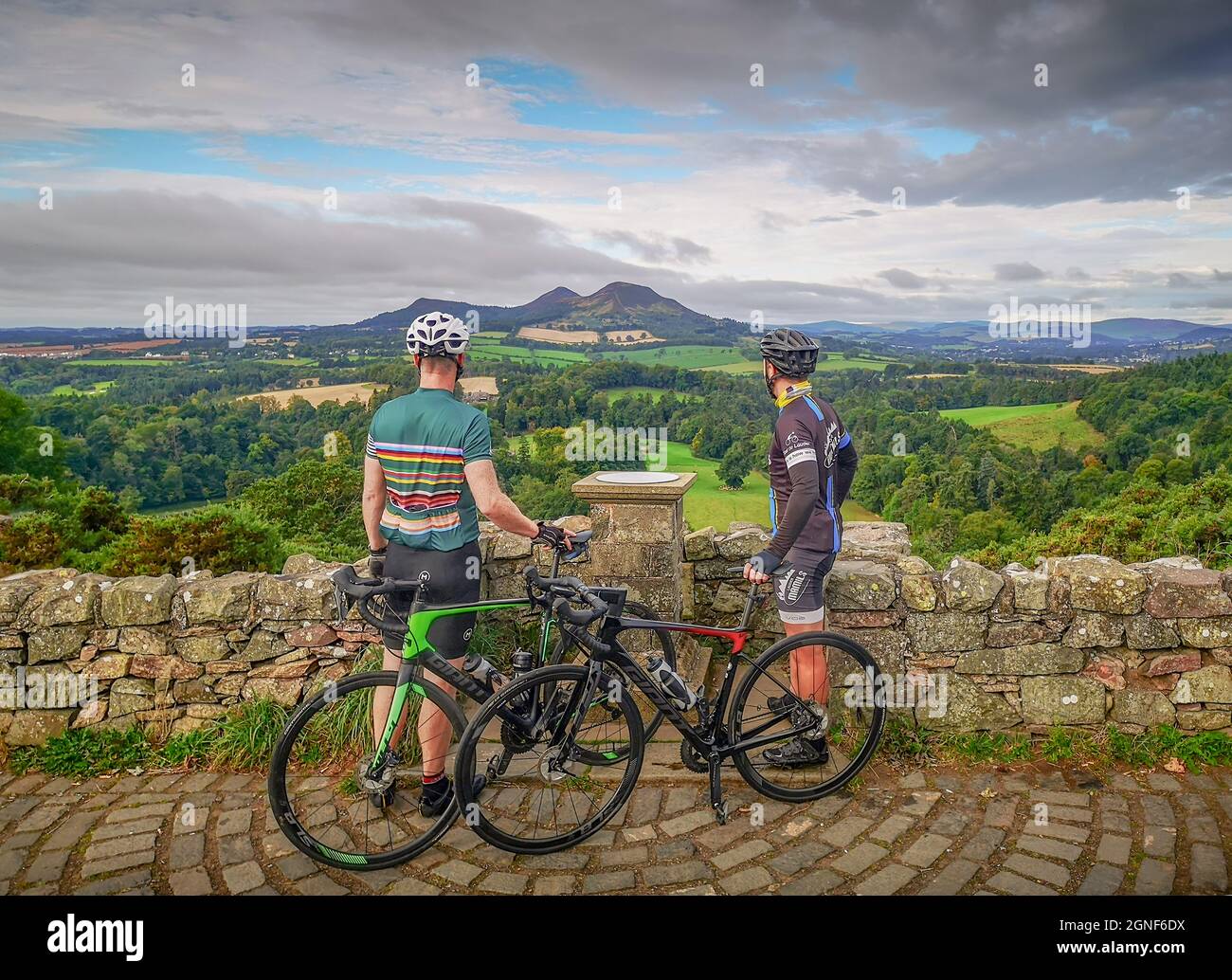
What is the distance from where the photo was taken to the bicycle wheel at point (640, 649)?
357 centimetres

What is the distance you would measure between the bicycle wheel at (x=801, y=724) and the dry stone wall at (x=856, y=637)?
492 millimetres

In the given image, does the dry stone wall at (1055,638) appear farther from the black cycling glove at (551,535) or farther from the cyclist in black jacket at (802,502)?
the black cycling glove at (551,535)

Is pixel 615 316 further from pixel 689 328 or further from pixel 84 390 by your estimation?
pixel 84 390

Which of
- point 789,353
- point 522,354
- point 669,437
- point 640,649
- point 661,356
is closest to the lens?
point 789,353

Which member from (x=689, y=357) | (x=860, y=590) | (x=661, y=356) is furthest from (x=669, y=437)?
(x=860, y=590)

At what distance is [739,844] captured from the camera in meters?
3.35

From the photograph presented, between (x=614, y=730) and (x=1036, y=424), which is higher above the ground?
(x=1036, y=424)

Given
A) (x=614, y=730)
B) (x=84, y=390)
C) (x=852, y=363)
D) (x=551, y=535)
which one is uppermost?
(x=852, y=363)

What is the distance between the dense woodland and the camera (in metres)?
19.3

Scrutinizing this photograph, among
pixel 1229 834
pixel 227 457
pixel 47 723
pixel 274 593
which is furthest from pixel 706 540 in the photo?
pixel 227 457

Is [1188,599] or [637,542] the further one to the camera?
[637,542]

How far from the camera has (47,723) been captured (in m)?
4.23

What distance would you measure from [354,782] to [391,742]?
0.54 m

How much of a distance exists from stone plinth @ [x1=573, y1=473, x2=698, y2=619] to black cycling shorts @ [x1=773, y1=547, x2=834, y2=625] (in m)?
0.71
